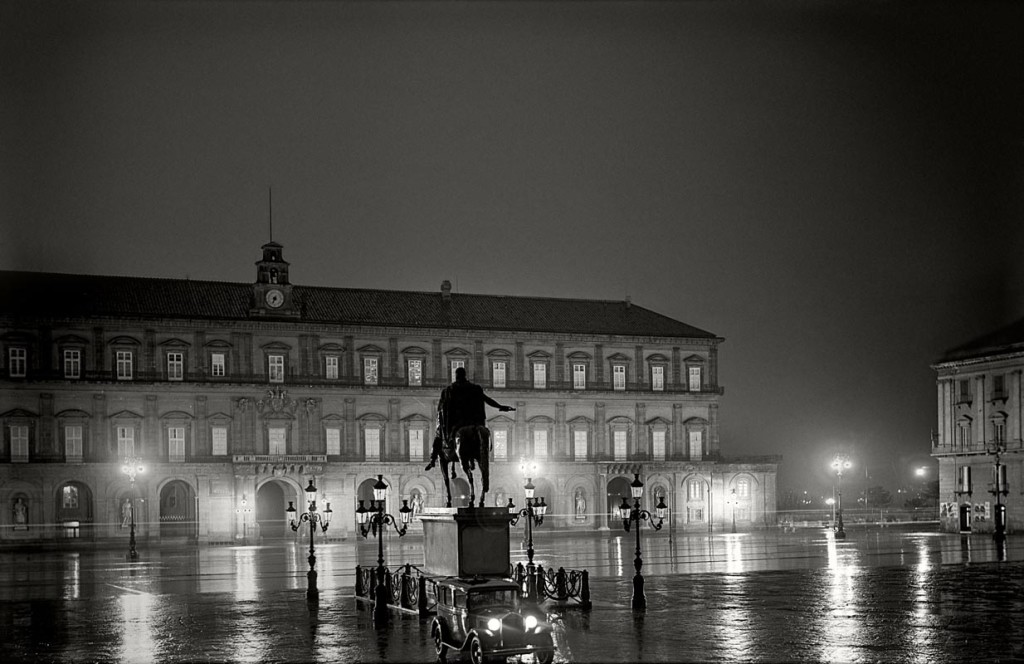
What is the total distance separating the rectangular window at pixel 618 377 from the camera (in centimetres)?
7906

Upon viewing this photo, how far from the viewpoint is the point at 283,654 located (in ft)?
66.4

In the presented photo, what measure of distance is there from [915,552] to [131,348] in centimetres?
4359

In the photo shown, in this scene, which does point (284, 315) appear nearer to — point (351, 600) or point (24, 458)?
point (24, 458)

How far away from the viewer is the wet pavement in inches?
800

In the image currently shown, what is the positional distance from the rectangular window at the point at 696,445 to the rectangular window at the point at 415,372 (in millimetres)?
18568

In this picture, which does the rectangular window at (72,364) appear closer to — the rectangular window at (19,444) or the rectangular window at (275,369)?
the rectangular window at (19,444)

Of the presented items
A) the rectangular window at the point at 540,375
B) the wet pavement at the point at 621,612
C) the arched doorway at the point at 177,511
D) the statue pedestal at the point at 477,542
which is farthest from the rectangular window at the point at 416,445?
the statue pedestal at the point at 477,542

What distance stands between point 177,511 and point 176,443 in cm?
720

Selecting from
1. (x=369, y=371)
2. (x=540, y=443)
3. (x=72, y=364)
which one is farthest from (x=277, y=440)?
(x=540, y=443)

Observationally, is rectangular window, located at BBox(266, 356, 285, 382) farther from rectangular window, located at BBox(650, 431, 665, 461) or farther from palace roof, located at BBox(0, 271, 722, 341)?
rectangular window, located at BBox(650, 431, 665, 461)

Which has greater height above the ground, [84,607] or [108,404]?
[108,404]

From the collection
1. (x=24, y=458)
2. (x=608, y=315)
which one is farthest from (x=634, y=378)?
(x=24, y=458)

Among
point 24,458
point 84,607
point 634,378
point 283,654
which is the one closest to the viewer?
point 283,654

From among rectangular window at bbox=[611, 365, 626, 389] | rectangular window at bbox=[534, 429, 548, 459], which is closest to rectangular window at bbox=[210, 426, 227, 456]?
rectangular window at bbox=[534, 429, 548, 459]
